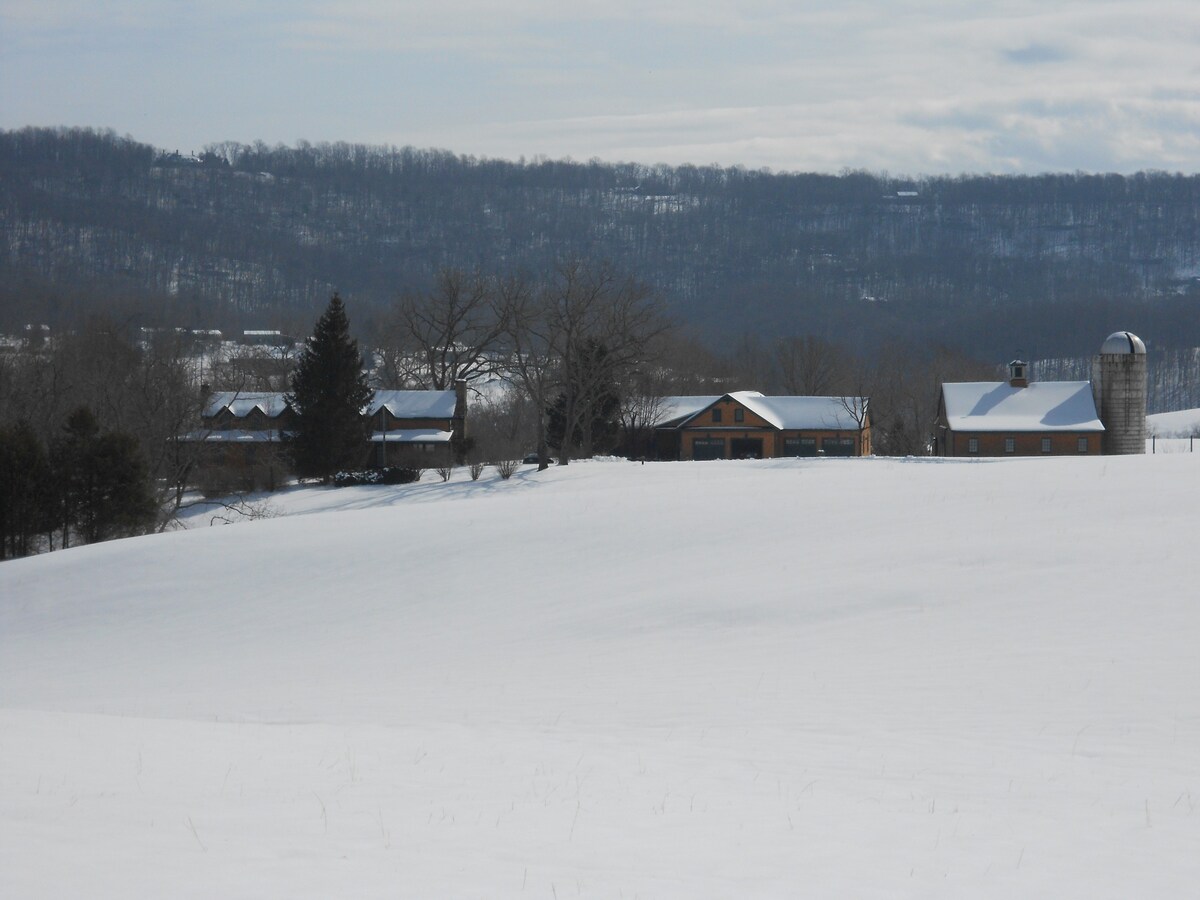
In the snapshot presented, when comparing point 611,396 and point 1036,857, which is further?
point 611,396

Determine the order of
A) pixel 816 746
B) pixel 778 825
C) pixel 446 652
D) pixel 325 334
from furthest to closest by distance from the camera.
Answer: pixel 325 334 < pixel 446 652 < pixel 816 746 < pixel 778 825

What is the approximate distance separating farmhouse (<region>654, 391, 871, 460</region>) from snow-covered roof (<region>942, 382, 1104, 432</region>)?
299 inches

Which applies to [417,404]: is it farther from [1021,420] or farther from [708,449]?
[1021,420]

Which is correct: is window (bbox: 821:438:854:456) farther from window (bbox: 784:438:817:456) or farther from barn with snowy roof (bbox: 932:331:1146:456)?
barn with snowy roof (bbox: 932:331:1146:456)

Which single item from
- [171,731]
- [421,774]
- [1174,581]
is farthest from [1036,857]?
[1174,581]

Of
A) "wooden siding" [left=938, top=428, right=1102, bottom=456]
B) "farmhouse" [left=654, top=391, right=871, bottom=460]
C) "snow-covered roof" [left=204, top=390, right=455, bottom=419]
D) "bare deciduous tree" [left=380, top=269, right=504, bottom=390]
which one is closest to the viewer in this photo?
"wooden siding" [left=938, top=428, right=1102, bottom=456]

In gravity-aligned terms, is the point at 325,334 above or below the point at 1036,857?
above

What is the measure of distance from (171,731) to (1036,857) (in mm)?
8899

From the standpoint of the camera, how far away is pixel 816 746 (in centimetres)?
1170

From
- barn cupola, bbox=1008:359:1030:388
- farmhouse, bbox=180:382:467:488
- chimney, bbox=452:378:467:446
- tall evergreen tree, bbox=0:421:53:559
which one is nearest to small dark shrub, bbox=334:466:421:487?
farmhouse, bbox=180:382:467:488

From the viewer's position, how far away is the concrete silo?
65.8 metres

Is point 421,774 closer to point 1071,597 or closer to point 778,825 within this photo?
point 778,825

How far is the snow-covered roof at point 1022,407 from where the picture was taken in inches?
2608

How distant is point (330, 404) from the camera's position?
63.2 m
